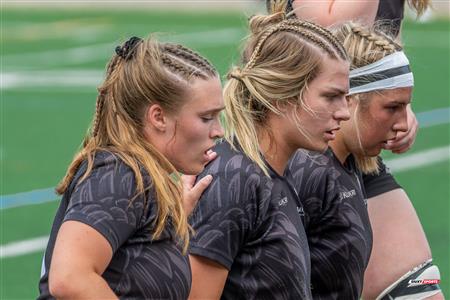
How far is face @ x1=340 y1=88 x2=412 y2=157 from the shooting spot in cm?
567

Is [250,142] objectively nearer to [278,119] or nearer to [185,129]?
[278,119]

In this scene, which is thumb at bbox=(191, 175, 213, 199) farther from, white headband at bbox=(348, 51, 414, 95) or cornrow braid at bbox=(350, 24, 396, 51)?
cornrow braid at bbox=(350, 24, 396, 51)

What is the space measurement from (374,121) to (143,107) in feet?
5.37

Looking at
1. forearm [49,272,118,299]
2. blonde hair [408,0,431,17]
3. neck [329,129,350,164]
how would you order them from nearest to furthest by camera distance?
1. forearm [49,272,118,299]
2. neck [329,129,350,164]
3. blonde hair [408,0,431,17]

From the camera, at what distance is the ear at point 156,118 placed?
171 inches

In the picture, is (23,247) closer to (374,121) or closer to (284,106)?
(374,121)

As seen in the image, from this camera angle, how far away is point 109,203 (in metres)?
4.07

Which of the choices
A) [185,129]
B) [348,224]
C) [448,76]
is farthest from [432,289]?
[448,76]

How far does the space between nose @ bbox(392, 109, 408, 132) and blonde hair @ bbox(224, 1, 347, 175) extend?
79 cm

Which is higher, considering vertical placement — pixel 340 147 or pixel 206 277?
pixel 340 147

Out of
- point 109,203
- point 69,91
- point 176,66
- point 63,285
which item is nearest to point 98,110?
point 176,66

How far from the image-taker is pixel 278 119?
5.00 meters

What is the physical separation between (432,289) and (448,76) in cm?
1134

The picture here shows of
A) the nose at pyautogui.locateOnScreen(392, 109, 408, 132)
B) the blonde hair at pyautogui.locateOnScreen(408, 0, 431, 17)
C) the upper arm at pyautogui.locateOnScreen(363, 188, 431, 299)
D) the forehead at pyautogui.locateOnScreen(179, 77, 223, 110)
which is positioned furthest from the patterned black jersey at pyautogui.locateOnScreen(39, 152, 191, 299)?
the blonde hair at pyautogui.locateOnScreen(408, 0, 431, 17)
